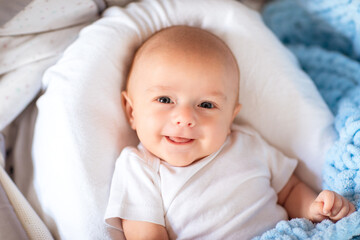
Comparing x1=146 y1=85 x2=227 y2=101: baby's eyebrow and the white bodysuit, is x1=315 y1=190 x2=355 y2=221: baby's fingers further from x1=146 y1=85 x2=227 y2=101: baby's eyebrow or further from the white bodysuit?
x1=146 y1=85 x2=227 y2=101: baby's eyebrow

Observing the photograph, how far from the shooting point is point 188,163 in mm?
1014

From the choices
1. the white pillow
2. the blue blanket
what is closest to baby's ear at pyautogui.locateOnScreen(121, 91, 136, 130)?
the white pillow

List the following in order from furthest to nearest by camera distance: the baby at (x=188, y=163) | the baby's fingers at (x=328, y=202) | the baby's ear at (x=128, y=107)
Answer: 1. the baby's ear at (x=128, y=107)
2. the baby at (x=188, y=163)
3. the baby's fingers at (x=328, y=202)

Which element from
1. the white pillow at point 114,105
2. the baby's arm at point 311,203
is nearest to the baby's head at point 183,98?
the white pillow at point 114,105

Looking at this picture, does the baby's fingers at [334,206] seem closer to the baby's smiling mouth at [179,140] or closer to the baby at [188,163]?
the baby at [188,163]

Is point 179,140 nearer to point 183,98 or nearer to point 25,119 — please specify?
point 183,98

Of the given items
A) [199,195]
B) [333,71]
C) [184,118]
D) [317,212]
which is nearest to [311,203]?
[317,212]

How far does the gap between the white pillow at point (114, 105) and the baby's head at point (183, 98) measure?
13 centimetres

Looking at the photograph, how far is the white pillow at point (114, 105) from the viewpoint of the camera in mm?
1001

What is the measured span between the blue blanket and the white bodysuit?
0.11 meters

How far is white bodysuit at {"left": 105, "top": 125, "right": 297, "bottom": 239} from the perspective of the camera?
0.97m

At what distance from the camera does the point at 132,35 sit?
119cm

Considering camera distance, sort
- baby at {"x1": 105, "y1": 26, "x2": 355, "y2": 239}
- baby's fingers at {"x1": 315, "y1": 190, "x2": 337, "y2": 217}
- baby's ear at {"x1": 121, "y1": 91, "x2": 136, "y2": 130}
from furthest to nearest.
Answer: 1. baby's ear at {"x1": 121, "y1": 91, "x2": 136, "y2": 130}
2. baby at {"x1": 105, "y1": 26, "x2": 355, "y2": 239}
3. baby's fingers at {"x1": 315, "y1": 190, "x2": 337, "y2": 217}

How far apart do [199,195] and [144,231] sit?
174mm
